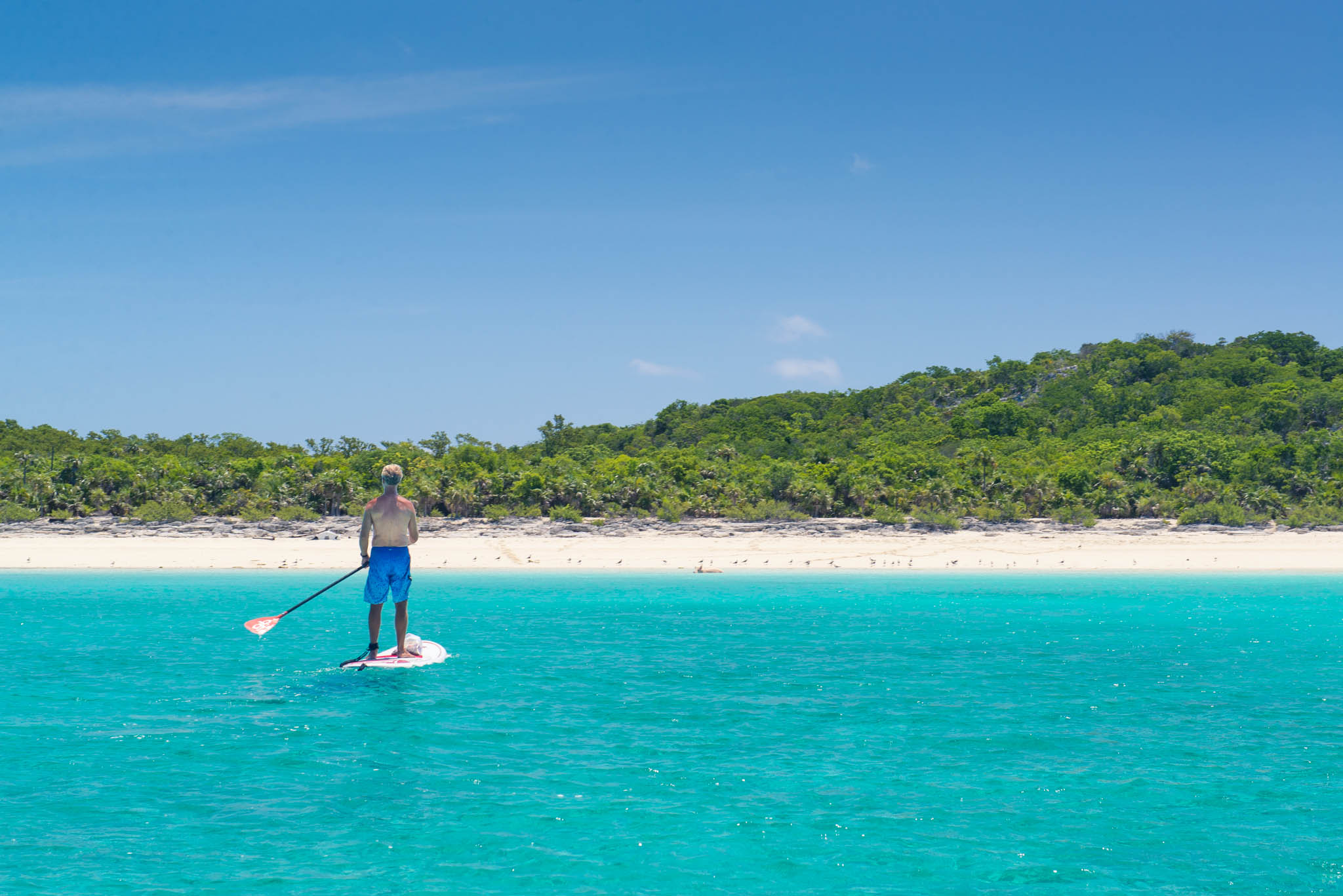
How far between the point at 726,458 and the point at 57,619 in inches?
1993

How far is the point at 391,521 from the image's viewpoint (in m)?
15.9

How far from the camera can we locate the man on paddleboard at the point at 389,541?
621 inches

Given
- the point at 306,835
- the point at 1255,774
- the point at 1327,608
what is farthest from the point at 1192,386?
the point at 306,835

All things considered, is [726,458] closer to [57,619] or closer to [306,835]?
[57,619]

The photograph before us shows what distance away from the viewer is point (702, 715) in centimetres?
1412

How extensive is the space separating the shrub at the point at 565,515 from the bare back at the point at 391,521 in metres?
40.1

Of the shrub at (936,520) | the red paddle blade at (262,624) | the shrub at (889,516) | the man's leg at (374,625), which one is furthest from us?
the shrub at (889,516)

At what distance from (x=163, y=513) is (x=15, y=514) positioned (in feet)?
24.0

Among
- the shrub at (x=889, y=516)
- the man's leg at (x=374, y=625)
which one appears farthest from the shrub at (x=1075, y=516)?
the man's leg at (x=374, y=625)

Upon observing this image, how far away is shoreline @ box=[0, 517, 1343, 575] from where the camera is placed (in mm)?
45219

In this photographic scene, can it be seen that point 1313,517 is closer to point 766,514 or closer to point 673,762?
point 766,514

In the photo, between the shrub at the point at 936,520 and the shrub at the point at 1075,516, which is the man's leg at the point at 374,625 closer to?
the shrub at the point at 936,520

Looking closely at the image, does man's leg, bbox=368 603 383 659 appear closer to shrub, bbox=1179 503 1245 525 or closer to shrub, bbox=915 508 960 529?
shrub, bbox=915 508 960 529

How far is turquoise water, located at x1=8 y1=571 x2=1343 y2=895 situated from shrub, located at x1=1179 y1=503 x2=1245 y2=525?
30373 mm
